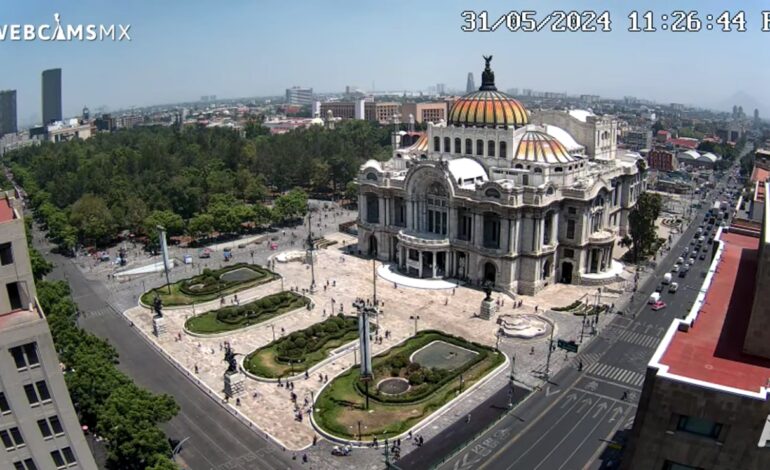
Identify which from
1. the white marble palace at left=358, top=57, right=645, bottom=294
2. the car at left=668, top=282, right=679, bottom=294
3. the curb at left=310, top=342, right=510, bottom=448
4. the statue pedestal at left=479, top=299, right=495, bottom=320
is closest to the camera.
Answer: the curb at left=310, top=342, right=510, bottom=448

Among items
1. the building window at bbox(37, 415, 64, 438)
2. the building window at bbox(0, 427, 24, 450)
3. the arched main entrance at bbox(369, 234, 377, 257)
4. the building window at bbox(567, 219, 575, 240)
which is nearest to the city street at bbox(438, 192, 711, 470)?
the building window at bbox(567, 219, 575, 240)

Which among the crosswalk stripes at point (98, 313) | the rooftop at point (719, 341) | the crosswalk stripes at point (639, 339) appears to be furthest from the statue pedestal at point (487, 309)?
the crosswalk stripes at point (98, 313)

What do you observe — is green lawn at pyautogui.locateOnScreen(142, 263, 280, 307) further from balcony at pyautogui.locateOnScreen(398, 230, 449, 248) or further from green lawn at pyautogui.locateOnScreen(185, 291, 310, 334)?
balcony at pyautogui.locateOnScreen(398, 230, 449, 248)

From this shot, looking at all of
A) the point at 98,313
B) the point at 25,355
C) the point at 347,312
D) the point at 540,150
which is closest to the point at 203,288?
the point at 98,313

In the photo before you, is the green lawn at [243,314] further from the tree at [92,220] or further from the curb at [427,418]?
the tree at [92,220]

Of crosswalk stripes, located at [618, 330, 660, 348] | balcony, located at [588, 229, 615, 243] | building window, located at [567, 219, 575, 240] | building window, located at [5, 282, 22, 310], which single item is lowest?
crosswalk stripes, located at [618, 330, 660, 348]

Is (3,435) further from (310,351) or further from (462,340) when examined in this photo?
(462,340)

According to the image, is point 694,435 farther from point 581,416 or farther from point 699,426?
point 581,416
